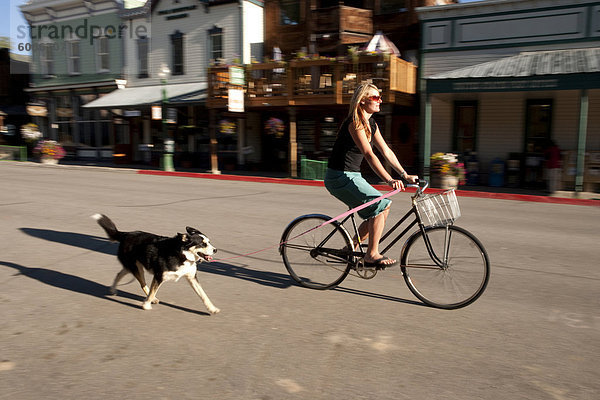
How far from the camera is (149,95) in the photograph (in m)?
24.6

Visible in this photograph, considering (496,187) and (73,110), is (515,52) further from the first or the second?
(73,110)

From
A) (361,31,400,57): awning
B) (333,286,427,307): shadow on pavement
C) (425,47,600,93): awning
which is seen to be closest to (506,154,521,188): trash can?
(425,47,600,93): awning

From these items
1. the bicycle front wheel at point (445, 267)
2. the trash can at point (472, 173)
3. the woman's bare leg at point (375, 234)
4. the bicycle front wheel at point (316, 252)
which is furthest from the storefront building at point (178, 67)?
the bicycle front wheel at point (445, 267)

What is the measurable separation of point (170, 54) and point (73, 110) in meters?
8.77

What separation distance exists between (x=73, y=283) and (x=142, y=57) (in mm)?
23718

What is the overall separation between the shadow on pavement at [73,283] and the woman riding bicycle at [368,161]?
1687mm

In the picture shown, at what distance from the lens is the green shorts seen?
174 inches

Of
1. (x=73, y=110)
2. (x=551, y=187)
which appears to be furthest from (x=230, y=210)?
(x=73, y=110)

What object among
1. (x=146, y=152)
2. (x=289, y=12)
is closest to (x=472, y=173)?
(x=289, y=12)

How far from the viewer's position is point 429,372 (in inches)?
123

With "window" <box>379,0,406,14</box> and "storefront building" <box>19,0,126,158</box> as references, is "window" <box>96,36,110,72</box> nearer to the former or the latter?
"storefront building" <box>19,0,126,158</box>

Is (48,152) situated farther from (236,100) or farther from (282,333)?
(282,333)

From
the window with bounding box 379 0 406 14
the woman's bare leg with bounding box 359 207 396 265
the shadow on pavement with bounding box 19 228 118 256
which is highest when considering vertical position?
the window with bounding box 379 0 406 14

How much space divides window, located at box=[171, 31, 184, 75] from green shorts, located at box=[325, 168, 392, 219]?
22.2 meters
